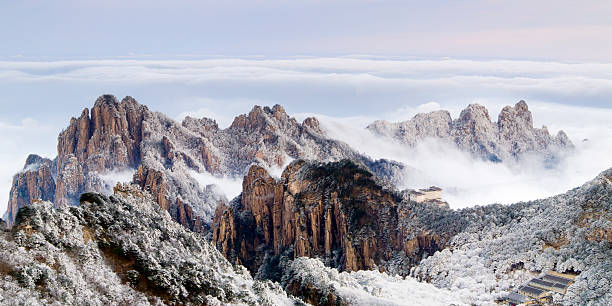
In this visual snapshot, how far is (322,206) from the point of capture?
18675cm

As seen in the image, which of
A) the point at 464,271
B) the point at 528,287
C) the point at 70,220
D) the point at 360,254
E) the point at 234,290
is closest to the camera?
the point at 70,220

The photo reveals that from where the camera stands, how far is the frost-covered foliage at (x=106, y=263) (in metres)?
67.7

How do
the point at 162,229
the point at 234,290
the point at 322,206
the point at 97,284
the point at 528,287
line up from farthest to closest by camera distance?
the point at 322,206
the point at 528,287
the point at 162,229
the point at 234,290
the point at 97,284

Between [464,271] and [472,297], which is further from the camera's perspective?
[464,271]

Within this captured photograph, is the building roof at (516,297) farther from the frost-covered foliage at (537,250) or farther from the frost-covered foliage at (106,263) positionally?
the frost-covered foliage at (106,263)

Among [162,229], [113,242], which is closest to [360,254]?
[162,229]

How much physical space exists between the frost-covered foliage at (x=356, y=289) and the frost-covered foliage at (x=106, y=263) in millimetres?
8681

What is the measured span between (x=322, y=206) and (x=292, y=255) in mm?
17623

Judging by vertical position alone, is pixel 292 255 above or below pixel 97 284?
below

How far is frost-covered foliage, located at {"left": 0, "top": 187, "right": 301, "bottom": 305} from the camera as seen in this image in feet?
Answer: 222

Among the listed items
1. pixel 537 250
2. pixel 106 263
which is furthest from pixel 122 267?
pixel 537 250

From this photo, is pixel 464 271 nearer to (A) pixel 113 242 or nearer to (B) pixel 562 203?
(B) pixel 562 203

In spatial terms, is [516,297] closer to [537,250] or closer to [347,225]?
[537,250]

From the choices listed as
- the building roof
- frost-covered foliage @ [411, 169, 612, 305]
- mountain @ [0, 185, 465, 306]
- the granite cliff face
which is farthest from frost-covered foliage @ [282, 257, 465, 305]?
the granite cliff face
